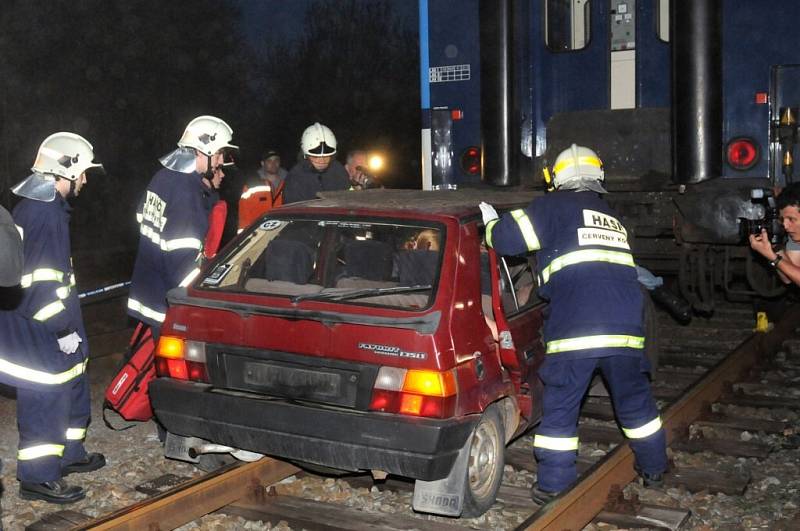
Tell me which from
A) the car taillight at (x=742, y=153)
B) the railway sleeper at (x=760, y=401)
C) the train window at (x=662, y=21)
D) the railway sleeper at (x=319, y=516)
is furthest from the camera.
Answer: the train window at (x=662, y=21)

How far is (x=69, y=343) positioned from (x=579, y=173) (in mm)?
2966

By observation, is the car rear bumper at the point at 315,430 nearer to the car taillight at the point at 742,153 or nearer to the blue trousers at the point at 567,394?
the blue trousers at the point at 567,394

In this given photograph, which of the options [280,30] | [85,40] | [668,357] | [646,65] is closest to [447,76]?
[646,65]

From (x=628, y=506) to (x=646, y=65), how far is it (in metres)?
5.28

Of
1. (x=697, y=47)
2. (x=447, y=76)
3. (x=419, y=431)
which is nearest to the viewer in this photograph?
(x=419, y=431)

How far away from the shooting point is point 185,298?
509cm

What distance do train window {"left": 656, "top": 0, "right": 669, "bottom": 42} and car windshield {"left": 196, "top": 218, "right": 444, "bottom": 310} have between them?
4634 mm

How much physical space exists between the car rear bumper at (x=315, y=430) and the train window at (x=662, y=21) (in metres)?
5.68

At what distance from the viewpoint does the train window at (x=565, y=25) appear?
31.8 ft

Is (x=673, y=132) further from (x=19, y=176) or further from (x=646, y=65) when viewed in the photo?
(x=19, y=176)

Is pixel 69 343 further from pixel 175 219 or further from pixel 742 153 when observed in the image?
pixel 742 153

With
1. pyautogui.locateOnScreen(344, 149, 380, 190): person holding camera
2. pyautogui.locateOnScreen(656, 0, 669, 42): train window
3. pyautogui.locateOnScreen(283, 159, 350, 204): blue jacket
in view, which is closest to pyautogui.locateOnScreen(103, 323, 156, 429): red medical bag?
pyautogui.locateOnScreen(283, 159, 350, 204): blue jacket

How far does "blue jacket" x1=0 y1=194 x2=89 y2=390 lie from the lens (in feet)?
17.2

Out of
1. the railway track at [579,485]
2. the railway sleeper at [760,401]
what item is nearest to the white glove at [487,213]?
the railway track at [579,485]
